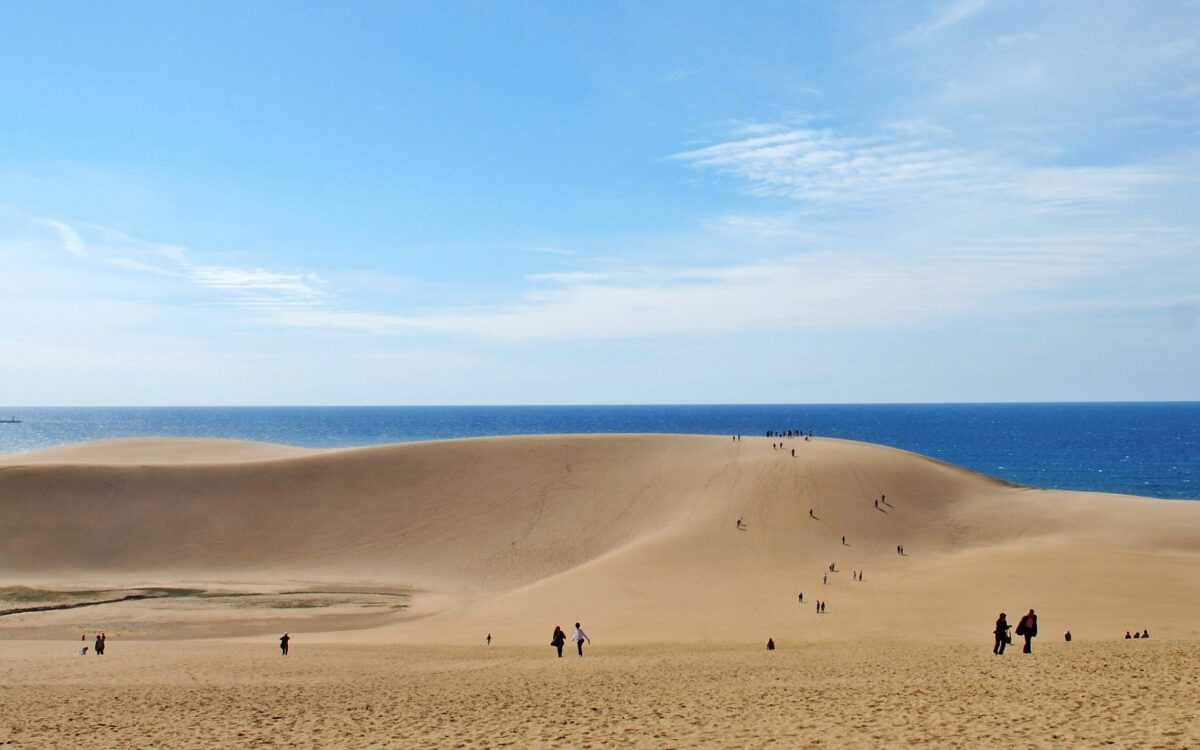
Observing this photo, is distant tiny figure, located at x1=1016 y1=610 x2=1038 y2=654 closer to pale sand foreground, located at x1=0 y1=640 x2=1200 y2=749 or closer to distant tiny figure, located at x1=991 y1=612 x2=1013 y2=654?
pale sand foreground, located at x1=0 y1=640 x2=1200 y2=749

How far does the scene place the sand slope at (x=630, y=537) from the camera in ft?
90.9

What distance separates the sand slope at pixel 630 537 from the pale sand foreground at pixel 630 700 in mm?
7113

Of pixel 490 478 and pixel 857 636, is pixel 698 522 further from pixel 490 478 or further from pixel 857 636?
pixel 857 636

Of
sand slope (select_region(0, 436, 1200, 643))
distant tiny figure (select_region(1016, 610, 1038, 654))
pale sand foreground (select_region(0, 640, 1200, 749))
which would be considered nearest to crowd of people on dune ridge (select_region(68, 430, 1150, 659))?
distant tiny figure (select_region(1016, 610, 1038, 654))

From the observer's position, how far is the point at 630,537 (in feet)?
138

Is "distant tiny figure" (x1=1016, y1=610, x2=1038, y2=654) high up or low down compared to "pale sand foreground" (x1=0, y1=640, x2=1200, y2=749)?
up

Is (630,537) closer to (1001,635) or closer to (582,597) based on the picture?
(582,597)

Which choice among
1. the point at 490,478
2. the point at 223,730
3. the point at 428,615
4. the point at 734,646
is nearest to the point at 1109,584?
the point at 734,646

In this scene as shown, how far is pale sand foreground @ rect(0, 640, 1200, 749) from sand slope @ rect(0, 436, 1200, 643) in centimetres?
711

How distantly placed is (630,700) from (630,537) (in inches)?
1110

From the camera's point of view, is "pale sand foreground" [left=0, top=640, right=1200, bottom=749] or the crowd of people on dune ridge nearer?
"pale sand foreground" [left=0, top=640, right=1200, bottom=749]

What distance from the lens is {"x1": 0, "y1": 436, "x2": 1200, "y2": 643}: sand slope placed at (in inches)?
1091

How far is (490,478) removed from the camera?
49.4 m

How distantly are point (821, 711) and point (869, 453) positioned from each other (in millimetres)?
40674
